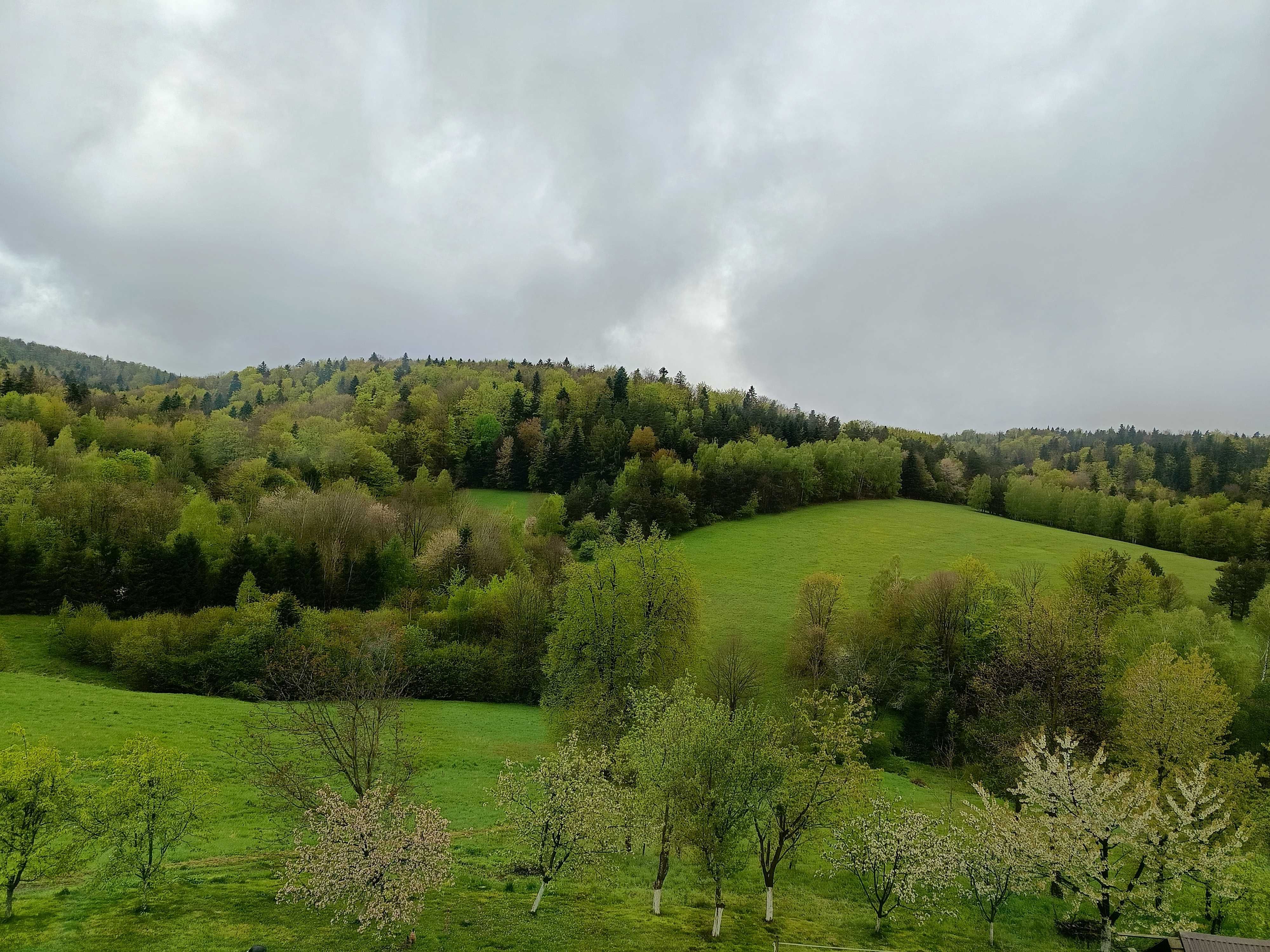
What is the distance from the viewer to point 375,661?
4578 cm

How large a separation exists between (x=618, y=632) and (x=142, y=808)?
27.3 metres

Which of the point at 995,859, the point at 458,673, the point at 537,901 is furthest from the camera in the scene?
the point at 458,673

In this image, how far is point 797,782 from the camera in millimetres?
23500

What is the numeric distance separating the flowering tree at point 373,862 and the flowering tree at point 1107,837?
69.3 feet

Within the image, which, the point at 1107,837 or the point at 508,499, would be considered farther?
the point at 508,499

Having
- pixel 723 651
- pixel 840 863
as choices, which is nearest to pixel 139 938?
pixel 840 863

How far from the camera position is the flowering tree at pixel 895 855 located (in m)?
23.5

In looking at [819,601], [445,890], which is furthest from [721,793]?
[819,601]

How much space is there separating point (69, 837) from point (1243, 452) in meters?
191

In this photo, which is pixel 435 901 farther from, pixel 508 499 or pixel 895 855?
pixel 508 499

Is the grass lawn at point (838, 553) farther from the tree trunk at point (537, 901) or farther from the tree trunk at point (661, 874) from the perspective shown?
the tree trunk at point (537, 901)

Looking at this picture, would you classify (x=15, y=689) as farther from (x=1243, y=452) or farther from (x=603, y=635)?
(x=1243, y=452)

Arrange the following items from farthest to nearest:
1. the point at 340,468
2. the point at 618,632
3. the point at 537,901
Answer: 1. the point at 340,468
2. the point at 618,632
3. the point at 537,901

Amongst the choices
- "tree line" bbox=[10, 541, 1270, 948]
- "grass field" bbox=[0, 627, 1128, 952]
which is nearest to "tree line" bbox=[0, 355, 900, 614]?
"tree line" bbox=[10, 541, 1270, 948]
